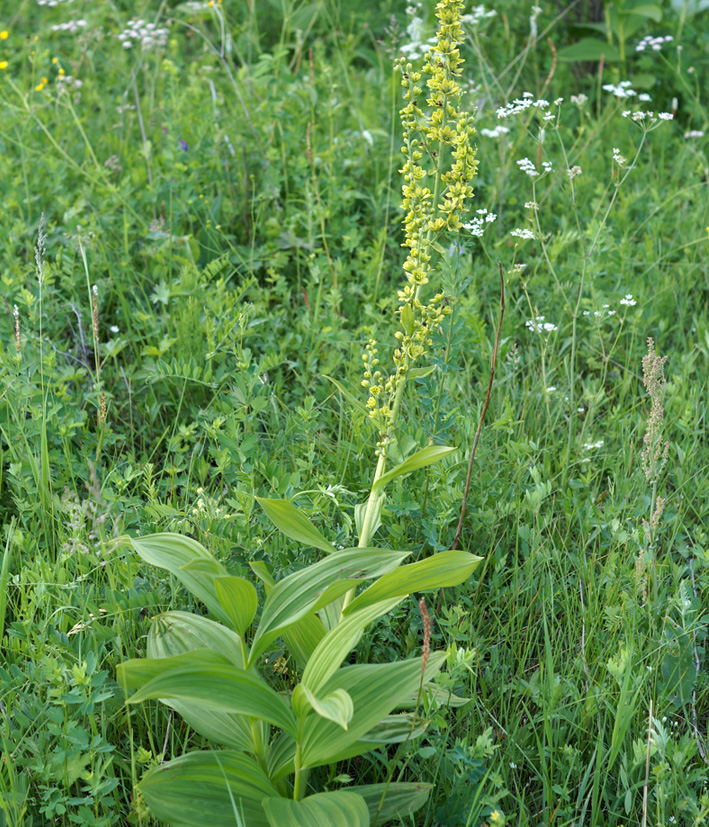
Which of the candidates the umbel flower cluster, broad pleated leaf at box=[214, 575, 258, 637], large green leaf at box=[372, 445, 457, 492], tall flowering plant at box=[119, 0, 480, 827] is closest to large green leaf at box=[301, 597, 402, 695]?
tall flowering plant at box=[119, 0, 480, 827]

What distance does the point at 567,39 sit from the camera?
15.8 ft

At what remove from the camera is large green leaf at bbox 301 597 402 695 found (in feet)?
4.41

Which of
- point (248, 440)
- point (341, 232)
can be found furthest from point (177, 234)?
point (248, 440)

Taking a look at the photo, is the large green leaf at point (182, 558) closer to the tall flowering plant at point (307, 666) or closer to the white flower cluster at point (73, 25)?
the tall flowering plant at point (307, 666)

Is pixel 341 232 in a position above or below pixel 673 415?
above

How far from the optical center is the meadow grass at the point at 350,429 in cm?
153

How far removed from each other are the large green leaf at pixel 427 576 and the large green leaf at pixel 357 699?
0.44ft

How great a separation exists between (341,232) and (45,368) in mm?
1315

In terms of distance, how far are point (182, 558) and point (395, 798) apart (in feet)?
1.94

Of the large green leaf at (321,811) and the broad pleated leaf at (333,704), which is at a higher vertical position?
the broad pleated leaf at (333,704)

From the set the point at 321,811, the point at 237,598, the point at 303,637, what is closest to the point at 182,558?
the point at 237,598

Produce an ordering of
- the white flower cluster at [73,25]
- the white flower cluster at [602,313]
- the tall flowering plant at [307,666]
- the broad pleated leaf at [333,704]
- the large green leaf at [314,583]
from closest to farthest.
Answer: the broad pleated leaf at [333,704] < the tall flowering plant at [307,666] < the large green leaf at [314,583] < the white flower cluster at [602,313] < the white flower cluster at [73,25]

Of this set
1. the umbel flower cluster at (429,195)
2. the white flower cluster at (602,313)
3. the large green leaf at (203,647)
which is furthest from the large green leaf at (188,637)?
the white flower cluster at (602,313)

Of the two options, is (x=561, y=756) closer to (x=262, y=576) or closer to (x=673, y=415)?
(x=262, y=576)
